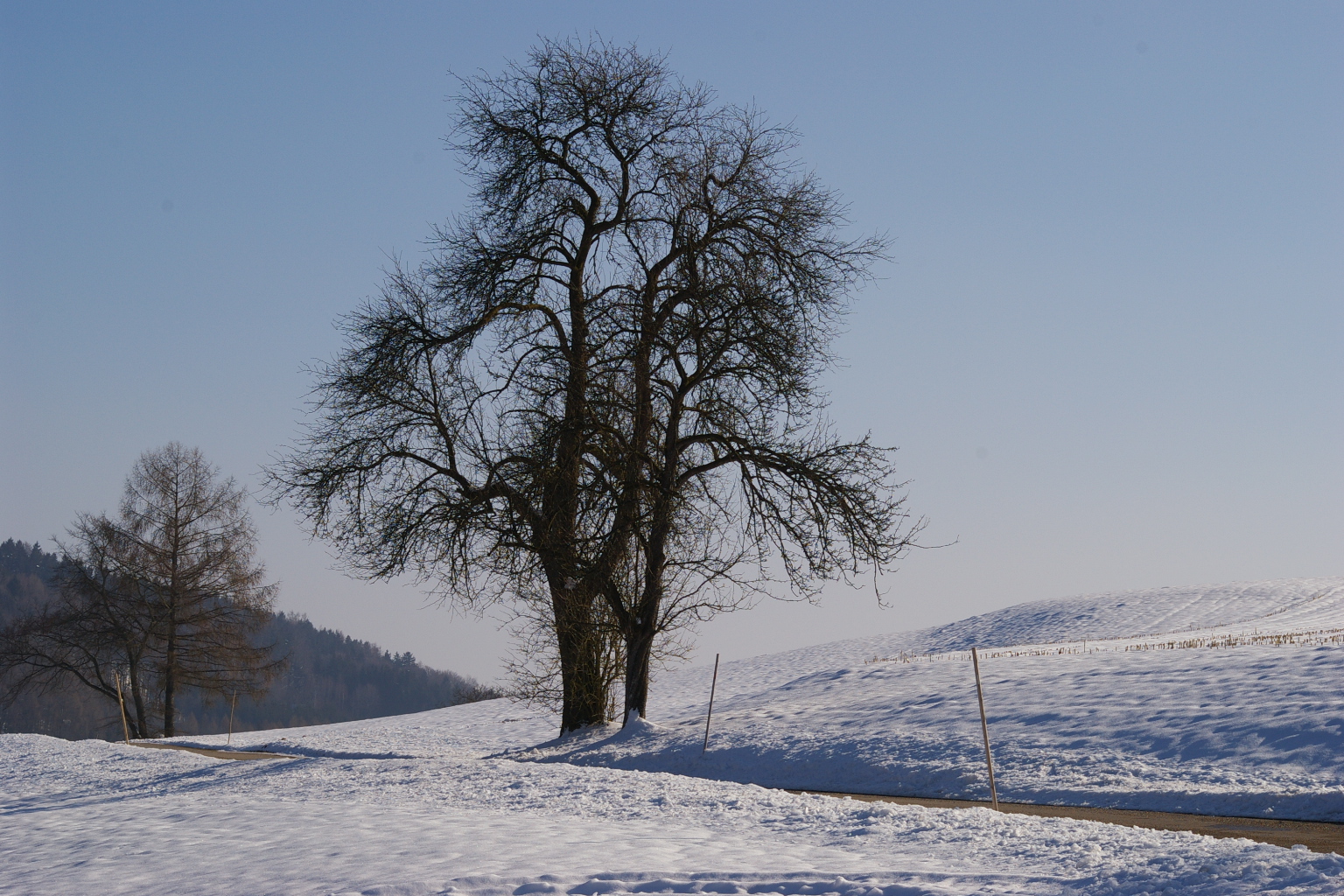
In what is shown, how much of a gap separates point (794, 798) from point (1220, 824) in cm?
396

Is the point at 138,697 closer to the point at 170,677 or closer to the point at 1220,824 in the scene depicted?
the point at 170,677

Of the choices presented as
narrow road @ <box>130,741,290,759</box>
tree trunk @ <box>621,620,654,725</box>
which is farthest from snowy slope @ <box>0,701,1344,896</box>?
narrow road @ <box>130,741,290,759</box>

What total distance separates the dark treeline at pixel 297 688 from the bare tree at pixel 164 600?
169ft

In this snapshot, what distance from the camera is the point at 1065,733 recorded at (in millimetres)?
13453

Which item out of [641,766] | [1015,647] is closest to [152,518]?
[641,766]

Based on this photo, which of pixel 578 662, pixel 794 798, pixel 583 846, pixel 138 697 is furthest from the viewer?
pixel 138 697

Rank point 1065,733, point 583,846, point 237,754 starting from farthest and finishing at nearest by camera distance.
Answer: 1. point 237,754
2. point 1065,733
3. point 583,846

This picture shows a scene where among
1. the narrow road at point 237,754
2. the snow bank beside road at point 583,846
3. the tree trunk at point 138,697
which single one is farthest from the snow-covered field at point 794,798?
the tree trunk at point 138,697

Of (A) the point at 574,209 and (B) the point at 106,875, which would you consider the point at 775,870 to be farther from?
(A) the point at 574,209

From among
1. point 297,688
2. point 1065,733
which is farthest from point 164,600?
point 297,688

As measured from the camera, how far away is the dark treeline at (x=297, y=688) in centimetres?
9456

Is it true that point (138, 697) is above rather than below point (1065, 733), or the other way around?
above

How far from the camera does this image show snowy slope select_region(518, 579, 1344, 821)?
10914 millimetres

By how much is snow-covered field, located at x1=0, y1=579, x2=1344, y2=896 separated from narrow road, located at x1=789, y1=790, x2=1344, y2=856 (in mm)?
358
